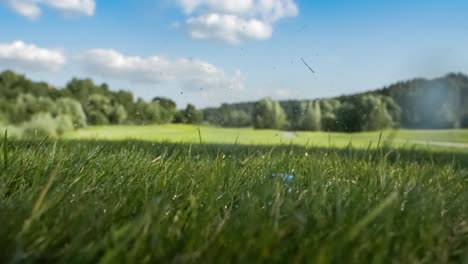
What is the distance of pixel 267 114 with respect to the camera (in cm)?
2203

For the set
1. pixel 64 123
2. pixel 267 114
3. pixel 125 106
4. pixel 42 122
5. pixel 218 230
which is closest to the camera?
pixel 218 230

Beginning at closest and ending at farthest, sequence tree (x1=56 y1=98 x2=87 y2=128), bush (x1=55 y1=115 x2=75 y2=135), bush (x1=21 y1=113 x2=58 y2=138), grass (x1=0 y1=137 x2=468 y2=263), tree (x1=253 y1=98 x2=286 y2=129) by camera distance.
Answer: grass (x1=0 y1=137 x2=468 y2=263)
tree (x1=253 y1=98 x2=286 y2=129)
bush (x1=21 y1=113 x2=58 y2=138)
bush (x1=55 y1=115 x2=75 y2=135)
tree (x1=56 y1=98 x2=87 y2=128)

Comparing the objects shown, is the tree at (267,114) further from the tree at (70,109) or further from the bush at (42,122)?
the bush at (42,122)

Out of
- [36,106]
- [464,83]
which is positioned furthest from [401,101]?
[36,106]

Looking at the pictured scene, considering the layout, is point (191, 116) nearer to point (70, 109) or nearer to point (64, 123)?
point (64, 123)

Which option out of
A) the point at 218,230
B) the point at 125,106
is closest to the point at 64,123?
the point at 125,106

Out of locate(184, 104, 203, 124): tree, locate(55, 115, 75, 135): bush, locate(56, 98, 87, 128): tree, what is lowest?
locate(55, 115, 75, 135): bush

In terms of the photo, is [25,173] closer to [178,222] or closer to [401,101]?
[178,222]

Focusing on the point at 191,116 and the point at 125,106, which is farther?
the point at 125,106

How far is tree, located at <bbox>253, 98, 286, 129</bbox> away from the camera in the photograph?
2131 cm

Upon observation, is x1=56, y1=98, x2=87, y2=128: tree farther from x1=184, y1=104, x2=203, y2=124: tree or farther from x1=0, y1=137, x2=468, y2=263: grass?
x1=0, y1=137, x2=468, y2=263: grass

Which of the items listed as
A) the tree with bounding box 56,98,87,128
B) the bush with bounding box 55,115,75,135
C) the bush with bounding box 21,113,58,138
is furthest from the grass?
the tree with bounding box 56,98,87,128

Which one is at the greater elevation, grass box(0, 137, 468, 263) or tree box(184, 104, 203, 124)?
tree box(184, 104, 203, 124)

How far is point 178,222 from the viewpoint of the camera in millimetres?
993
